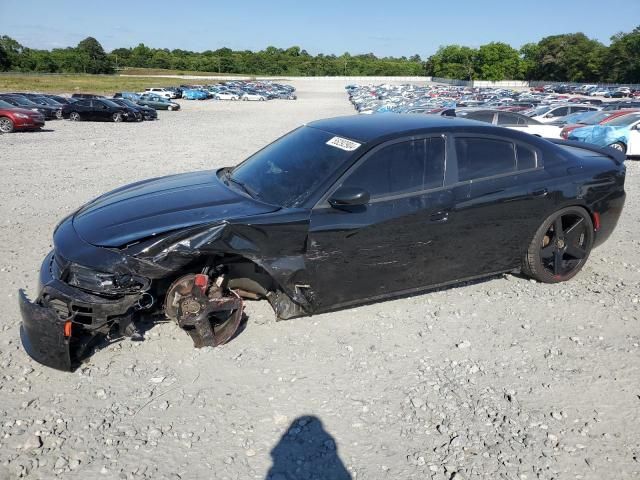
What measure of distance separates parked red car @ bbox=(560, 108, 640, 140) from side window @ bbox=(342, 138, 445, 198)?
37.3ft

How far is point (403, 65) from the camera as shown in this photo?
172875 millimetres

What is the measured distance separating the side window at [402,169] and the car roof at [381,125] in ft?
0.49

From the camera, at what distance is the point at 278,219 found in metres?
3.67

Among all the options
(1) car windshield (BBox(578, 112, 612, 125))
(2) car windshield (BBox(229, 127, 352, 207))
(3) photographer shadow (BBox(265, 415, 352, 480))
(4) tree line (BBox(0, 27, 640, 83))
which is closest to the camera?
(3) photographer shadow (BBox(265, 415, 352, 480))

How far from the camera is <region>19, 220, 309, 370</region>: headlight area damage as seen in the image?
10.8ft

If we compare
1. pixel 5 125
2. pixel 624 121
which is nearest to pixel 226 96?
pixel 5 125

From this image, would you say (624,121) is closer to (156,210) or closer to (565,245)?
(565,245)

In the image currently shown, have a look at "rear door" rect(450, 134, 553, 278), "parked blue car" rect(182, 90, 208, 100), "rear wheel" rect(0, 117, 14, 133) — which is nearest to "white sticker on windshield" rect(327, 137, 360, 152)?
"rear door" rect(450, 134, 553, 278)

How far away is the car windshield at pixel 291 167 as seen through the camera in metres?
3.96

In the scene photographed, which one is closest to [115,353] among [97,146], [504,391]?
[504,391]

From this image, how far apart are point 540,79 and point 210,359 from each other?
13783 cm

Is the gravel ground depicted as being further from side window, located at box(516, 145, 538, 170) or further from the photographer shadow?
side window, located at box(516, 145, 538, 170)

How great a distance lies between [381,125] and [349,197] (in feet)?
3.54

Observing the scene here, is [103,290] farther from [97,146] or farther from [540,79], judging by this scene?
[540,79]
